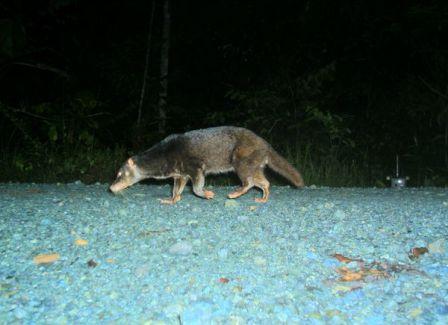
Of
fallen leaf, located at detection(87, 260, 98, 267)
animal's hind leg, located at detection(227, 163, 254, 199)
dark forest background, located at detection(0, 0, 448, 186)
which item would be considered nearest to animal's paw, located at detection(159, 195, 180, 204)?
animal's hind leg, located at detection(227, 163, 254, 199)

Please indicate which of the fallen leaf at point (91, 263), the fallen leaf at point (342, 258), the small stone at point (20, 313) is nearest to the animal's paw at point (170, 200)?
the fallen leaf at point (91, 263)

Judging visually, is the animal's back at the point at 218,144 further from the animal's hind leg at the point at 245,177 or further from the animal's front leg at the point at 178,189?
the animal's front leg at the point at 178,189

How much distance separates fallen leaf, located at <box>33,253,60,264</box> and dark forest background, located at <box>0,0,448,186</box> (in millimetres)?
7625

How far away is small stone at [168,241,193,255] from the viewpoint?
4.04m

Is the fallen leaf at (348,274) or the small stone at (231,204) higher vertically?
the small stone at (231,204)

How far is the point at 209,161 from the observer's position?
7688 mm

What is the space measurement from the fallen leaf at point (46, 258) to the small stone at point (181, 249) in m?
0.90

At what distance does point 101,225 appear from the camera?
5113 millimetres

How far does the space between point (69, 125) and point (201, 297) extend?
1043cm

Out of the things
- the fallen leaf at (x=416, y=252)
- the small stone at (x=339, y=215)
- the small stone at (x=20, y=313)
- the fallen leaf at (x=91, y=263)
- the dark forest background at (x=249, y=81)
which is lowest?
the small stone at (x=20, y=313)

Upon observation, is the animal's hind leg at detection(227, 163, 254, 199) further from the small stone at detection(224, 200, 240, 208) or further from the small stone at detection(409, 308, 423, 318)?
the small stone at detection(409, 308, 423, 318)

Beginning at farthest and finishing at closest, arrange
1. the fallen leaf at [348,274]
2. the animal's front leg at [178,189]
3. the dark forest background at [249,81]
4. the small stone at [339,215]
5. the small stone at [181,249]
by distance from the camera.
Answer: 1. the dark forest background at [249,81]
2. the animal's front leg at [178,189]
3. the small stone at [339,215]
4. the small stone at [181,249]
5. the fallen leaf at [348,274]

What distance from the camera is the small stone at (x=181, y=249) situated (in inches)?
159

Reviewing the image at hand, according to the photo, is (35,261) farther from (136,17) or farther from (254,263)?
(136,17)
